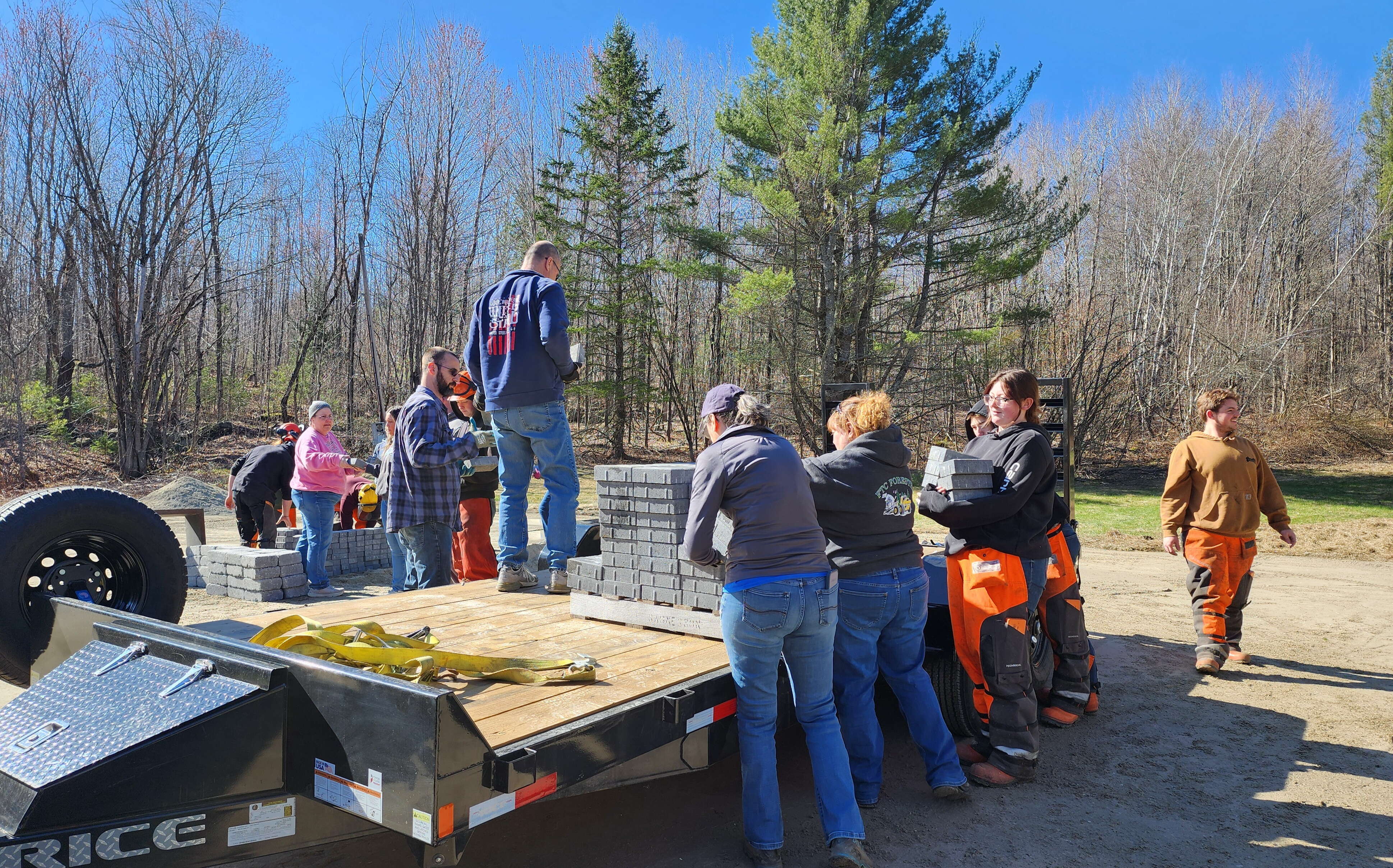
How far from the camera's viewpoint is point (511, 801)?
2520 mm

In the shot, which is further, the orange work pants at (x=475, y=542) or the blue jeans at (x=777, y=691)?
the orange work pants at (x=475, y=542)

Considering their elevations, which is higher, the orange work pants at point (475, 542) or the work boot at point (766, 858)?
the orange work pants at point (475, 542)

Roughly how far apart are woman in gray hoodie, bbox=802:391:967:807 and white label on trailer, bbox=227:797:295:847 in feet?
7.70

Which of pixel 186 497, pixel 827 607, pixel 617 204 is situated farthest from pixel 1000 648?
pixel 617 204

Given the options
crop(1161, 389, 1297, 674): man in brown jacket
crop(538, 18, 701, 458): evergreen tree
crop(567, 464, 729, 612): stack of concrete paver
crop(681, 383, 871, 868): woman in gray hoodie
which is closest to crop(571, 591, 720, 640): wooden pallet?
crop(567, 464, 729, 612): stack of concrete paver

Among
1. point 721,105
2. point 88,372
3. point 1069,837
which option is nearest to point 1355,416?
point 721,105

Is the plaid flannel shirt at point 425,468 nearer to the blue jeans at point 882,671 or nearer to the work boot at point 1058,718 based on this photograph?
the blue jeans at point 882,671

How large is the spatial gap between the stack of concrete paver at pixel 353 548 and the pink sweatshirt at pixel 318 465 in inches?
73.5

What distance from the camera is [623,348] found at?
84.5 feet

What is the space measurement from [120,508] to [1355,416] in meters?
31.7

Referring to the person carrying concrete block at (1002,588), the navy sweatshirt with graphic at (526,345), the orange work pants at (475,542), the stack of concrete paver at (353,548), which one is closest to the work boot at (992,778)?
the person carrying concrete block at (1002,588)

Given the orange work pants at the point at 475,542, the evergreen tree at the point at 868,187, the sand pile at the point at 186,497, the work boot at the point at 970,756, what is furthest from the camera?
the evergreen tree at the point at 868,187

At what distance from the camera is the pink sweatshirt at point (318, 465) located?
7.71m

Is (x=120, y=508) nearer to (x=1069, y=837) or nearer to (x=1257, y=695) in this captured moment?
(x=1069, y=837)
